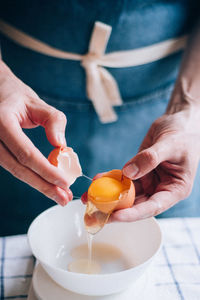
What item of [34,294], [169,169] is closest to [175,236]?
[169,169]

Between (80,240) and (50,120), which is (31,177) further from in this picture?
(80,240)

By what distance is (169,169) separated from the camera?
3.37 ft

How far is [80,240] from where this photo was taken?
1065mm

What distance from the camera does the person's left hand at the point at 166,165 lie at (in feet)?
2.84

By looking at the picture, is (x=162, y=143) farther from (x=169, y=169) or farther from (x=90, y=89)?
(x=90, y=89)

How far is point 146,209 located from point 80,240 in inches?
11.2

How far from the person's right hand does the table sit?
0.92 feet

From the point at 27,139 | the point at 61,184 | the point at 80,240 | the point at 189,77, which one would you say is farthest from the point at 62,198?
the point at 189,77

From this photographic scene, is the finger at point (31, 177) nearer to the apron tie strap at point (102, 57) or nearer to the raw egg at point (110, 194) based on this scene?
the raw egg at point (110, 194)

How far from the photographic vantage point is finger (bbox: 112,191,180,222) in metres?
0.85

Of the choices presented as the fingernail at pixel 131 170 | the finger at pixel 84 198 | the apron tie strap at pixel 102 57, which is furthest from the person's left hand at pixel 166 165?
the apron tie strap at pixel 102 57

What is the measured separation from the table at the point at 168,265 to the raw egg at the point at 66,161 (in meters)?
0.29

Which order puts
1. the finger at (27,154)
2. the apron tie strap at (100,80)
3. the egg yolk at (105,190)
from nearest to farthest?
the finger at (27,154) → the egg yolk at (105,190) → the apron tie strap at (100,80)

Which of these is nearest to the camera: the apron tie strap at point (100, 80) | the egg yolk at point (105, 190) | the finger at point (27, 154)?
the finger at point (27, 154)
